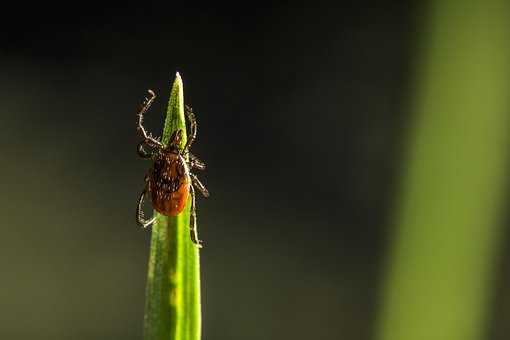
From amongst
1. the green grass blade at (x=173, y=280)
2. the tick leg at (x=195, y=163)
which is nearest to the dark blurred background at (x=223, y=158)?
the tick leg at (x=195, y=163)

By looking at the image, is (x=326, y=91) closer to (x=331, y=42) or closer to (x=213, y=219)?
(x=331, y=42)

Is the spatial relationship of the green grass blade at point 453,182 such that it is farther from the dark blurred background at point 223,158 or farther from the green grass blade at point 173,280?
the green grass blade at point 173,280

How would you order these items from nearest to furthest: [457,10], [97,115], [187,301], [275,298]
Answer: [187,301] → [275,298] → [97,115] → [457,10]

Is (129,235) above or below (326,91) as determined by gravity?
below

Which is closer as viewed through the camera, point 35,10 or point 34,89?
point 34,89

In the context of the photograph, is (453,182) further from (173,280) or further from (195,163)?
(173,280)

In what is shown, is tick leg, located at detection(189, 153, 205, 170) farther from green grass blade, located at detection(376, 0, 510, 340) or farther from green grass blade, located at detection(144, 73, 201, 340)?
green grass blade, located at detection(376, 0, 510, 340)

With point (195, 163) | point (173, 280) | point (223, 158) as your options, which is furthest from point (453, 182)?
point (173, 280)

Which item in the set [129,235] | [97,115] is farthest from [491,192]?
[97,115]
